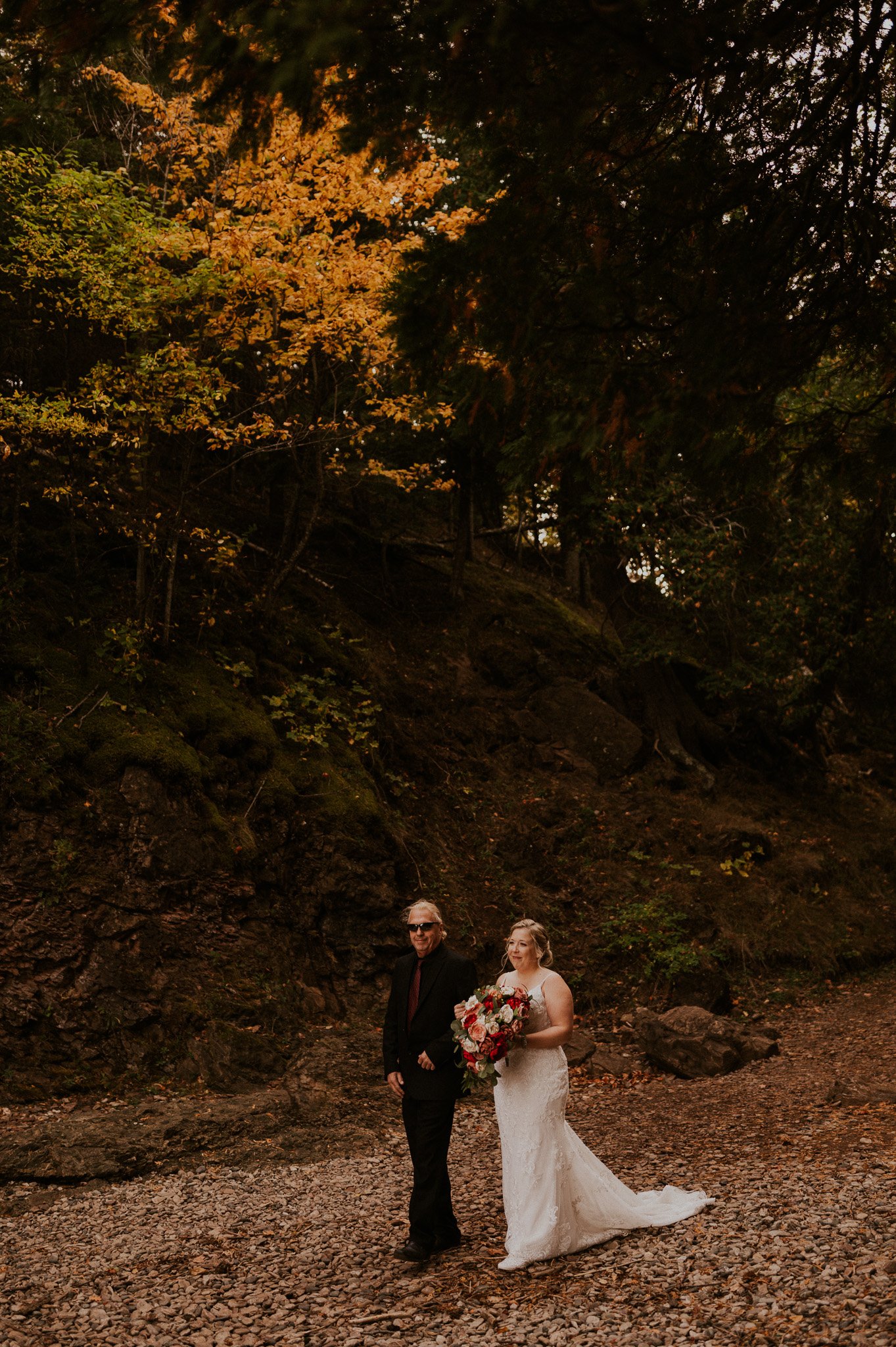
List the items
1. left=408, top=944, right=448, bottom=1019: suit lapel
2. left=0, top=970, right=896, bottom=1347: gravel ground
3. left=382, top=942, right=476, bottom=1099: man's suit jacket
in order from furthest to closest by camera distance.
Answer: left=408, top=944, right=448, bottom=1019: suit lapel
left=382, top=942, right=476, bottom=1099: man's suit jacket
left=0, top=970, right=896, bottom=1347: gravel ground

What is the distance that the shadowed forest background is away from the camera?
17.4 ft

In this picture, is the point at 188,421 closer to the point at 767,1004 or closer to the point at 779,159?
the point at 779,159

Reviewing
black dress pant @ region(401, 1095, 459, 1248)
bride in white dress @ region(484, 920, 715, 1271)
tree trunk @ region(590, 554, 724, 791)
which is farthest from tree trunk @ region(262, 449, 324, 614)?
black dress pant @ region(401, 1095, 459, 1248)

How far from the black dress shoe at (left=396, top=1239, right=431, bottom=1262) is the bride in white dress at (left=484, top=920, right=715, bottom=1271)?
45cm

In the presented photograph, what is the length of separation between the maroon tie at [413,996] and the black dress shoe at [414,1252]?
1075 millimetres

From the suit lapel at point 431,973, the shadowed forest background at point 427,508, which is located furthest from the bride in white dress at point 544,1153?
the shadowed forest background at point 427,508

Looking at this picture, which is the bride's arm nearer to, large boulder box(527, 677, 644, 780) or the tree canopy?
the tree canopy

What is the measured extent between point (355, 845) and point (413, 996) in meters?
5.87

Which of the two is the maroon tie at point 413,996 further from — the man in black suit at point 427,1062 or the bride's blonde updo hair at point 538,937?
the bride's blonde updo hair at point 538,937

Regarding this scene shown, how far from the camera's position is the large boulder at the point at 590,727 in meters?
17.0

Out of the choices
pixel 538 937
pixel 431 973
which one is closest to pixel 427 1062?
pixel 431 973

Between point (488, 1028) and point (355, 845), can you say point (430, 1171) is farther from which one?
point (355, 845)

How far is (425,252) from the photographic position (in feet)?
18.5

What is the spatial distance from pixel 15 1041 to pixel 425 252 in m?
6.90
